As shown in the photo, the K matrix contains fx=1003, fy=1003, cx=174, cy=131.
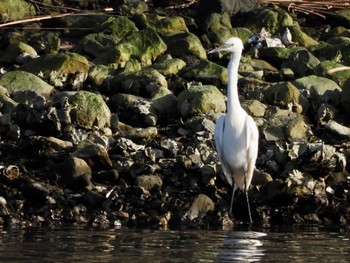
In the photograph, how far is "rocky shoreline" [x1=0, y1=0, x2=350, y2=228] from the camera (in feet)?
41.2

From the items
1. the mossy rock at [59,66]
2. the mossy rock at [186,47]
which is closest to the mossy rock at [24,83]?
the mossy rock at [59,66]

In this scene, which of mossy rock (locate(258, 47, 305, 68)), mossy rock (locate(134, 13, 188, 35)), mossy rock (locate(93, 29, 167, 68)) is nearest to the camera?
mossy rock (locate(93, 29, 167, 68))

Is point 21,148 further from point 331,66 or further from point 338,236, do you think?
point 331,66

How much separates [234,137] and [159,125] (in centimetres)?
219

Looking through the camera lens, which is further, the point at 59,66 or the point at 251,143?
the point at 59,66

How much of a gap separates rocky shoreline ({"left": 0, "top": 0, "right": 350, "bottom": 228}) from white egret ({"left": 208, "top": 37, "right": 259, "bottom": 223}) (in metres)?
0.25

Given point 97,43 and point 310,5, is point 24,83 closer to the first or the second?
point 97,43

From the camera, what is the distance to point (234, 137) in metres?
13.5

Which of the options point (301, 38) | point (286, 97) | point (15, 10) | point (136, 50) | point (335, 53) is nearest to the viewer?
point (286, 97)

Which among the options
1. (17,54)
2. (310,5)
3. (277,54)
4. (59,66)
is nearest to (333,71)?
(277,54)

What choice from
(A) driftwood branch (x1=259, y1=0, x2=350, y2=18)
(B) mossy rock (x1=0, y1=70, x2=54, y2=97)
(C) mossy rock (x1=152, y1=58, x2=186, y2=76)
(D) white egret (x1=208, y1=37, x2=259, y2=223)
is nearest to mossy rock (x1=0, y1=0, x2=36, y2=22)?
(C) mossy rock (x1=152, y1=58, x2=186, y2=76)

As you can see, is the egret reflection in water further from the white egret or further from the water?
the white egret

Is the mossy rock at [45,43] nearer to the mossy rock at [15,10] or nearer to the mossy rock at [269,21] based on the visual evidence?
the mossy rock at [15,10]

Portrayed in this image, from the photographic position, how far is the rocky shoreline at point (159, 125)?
1257cm
